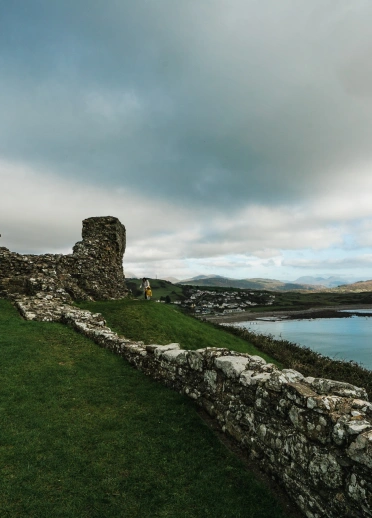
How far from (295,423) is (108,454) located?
3905 millimetres

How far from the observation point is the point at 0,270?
21.9 metres

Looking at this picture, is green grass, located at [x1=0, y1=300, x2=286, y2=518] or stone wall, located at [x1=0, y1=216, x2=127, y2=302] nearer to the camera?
green grass, located at [x1=0, y1=300, x2=286, y2=518]

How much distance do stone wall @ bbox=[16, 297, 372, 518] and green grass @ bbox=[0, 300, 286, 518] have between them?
0.50 m

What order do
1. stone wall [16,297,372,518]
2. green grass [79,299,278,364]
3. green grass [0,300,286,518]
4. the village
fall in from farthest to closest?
1. the village
2. green grass [79,299,278,364]
3. green grass [0,300,286,518]
4. stone wall [16,297,372,518]

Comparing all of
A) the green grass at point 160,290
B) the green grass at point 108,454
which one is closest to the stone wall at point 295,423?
the green grass at point 108,454

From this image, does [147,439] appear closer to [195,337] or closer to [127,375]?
[127,375]

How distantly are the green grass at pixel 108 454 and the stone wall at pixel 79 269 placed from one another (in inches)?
461

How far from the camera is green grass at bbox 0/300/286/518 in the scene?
5371 millimetres

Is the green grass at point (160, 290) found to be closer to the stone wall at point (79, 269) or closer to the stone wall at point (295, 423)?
the stone wall at point (79, 269)

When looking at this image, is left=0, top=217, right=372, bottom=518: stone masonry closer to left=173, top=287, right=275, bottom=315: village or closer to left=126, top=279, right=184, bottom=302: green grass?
left=173, top=287, right=275, bottom=315: village

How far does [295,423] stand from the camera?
5516 millimetres

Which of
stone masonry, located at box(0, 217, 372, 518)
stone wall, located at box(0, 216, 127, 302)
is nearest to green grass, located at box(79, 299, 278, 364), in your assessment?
stone wall, located at box(0, 216, 127, 302)

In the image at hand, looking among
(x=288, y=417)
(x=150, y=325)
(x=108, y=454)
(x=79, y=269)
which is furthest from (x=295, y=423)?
(x=79, y=269)

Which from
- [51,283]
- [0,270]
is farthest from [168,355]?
[0,270]
